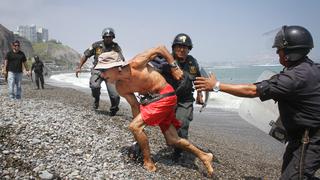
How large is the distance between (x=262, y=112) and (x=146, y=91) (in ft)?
6.06

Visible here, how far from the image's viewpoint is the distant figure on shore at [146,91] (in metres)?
5.83

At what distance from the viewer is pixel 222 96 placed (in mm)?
27141

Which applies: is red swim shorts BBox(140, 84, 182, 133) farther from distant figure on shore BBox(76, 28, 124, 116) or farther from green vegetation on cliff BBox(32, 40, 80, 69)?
green vegetation on cliff BBox(32, 40, 80, 69)

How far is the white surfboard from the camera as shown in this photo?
5.75 m

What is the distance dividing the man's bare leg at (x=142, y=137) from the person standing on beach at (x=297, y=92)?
1743mm

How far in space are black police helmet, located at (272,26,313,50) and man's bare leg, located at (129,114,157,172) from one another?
8.10 feet

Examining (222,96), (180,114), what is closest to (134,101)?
(180,114)

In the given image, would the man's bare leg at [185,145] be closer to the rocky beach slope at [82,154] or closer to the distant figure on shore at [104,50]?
the rocky beach slope at [82,154]

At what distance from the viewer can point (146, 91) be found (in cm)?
609

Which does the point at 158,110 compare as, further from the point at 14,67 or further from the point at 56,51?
the point at 56,51

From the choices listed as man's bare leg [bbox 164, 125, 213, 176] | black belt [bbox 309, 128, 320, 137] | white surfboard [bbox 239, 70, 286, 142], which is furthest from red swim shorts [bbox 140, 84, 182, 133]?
black belt [bbox 309, 128, 320, 137]

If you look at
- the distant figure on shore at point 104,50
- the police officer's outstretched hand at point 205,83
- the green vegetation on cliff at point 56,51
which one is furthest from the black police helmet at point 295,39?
the green vegetation on cliff at point 56,51

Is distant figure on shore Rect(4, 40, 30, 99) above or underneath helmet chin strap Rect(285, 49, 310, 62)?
underneath

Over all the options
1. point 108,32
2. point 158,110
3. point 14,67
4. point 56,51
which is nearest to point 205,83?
point 158,110
